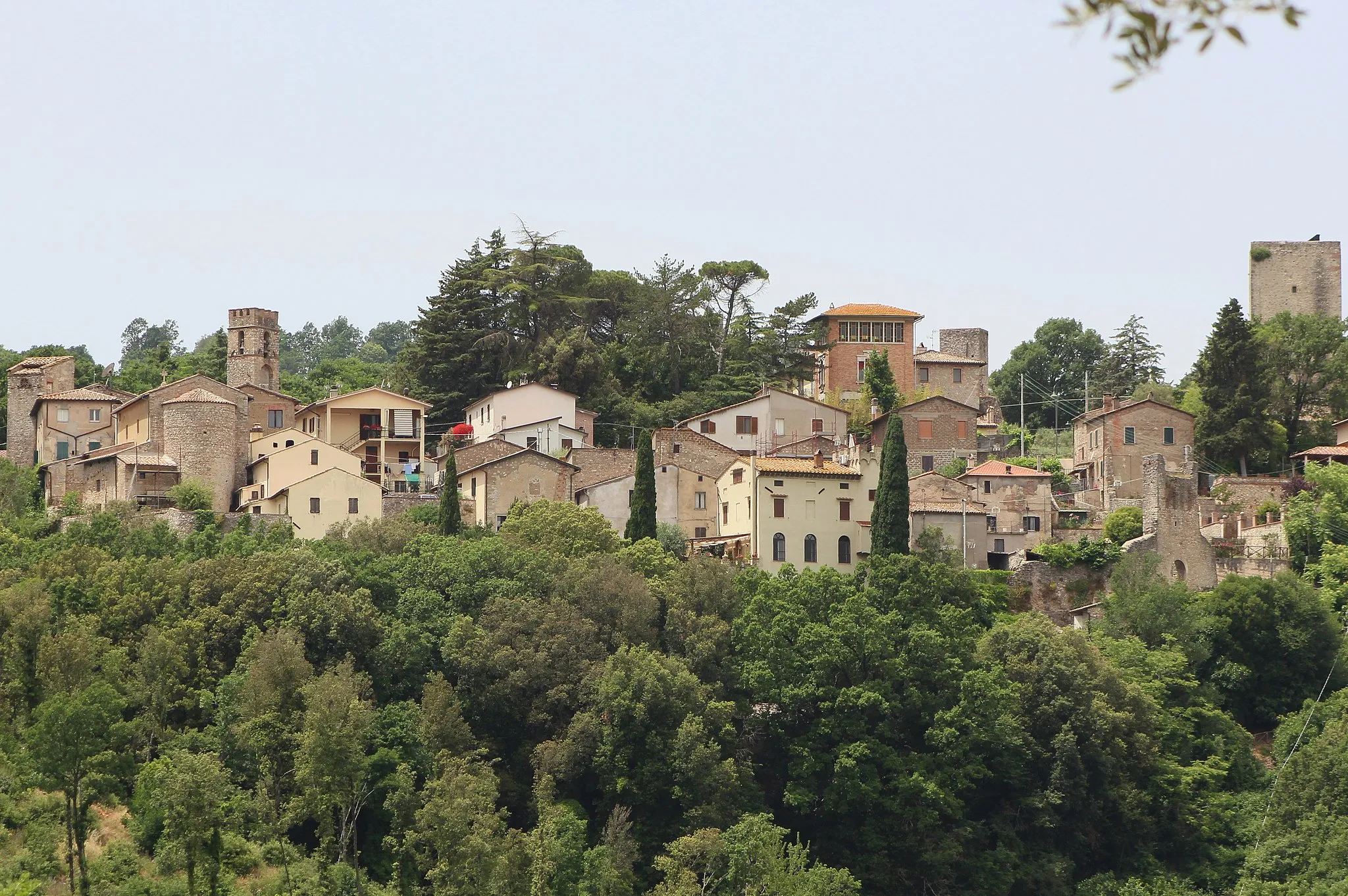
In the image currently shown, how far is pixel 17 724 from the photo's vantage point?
39.7 m

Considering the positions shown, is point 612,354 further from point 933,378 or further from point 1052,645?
point 1052,645

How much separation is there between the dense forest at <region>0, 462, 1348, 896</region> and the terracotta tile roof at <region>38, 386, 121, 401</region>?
42.7 ft

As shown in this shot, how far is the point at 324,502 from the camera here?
2132 inches

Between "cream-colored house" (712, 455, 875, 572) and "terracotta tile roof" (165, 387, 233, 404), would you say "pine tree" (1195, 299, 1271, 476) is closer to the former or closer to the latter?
"cream-colored house" (712, 455, 875, 572)

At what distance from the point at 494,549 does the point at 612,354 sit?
21.4 meters

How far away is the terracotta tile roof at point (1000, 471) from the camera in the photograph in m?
56.0

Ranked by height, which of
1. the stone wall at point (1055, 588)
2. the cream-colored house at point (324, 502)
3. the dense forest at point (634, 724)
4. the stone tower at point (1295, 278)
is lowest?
the dense forest at point (634, 724)

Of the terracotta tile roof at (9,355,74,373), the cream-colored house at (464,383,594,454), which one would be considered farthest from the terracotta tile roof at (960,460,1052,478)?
the terracotta tile roof at (9,355,74,373)

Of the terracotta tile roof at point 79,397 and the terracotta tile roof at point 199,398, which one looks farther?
the terracotta tile roof at point 79,397

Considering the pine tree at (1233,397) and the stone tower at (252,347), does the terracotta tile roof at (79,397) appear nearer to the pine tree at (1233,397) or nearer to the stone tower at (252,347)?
the stone tower at (252,347)

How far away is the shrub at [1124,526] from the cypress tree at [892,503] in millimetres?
9359

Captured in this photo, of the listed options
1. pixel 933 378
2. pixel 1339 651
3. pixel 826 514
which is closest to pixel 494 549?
pixel 826 514

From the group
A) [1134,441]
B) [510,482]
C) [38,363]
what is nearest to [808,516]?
[510,482]

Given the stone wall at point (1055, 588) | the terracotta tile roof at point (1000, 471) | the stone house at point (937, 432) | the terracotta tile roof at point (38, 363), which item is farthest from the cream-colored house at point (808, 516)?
the terracotta tile roof at point (38, 363)
